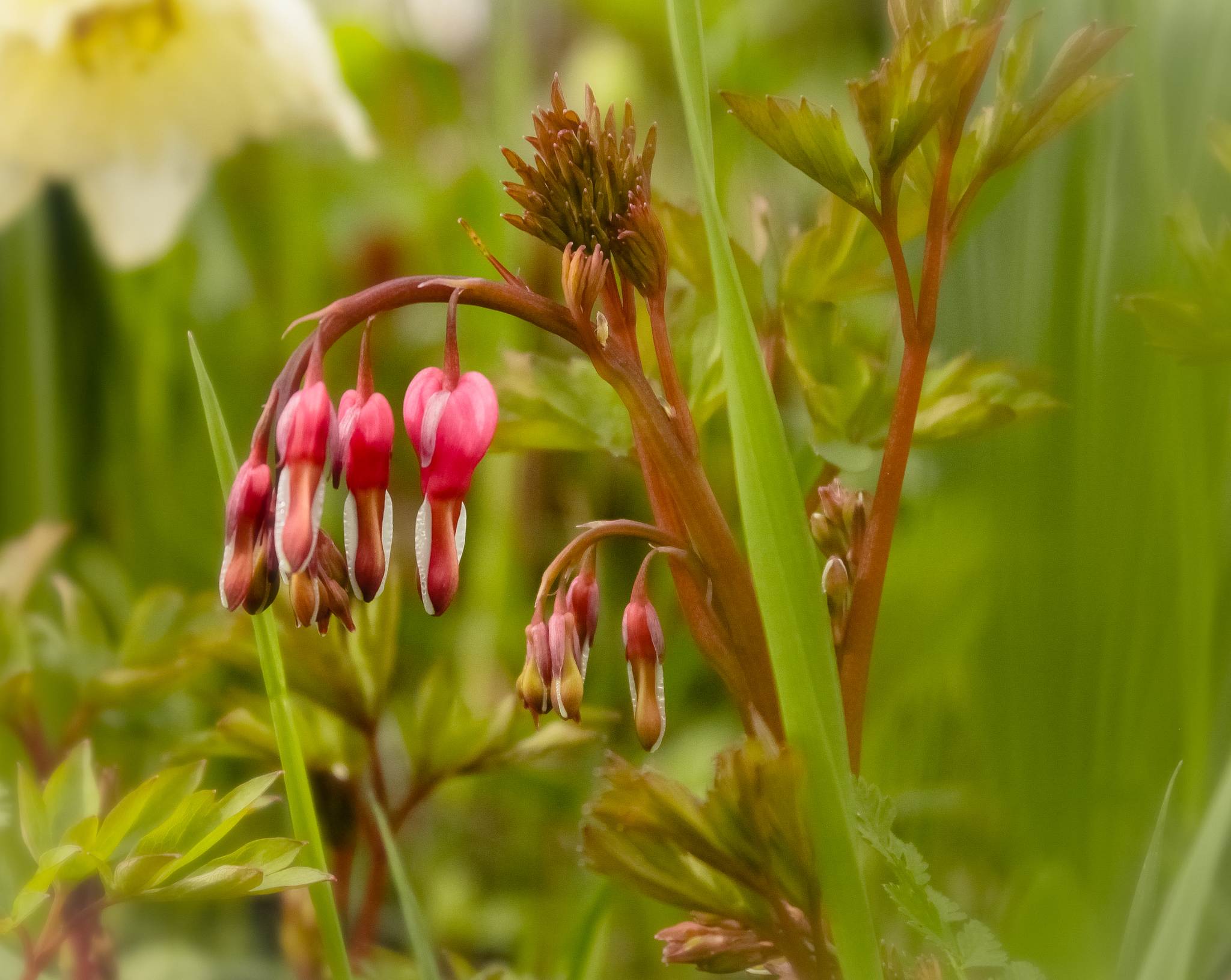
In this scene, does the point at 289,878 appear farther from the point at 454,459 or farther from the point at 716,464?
the point at 716,464

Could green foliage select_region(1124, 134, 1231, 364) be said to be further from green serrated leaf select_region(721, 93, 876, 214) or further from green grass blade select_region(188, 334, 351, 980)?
green grass blade select_region(188, 334, 351, 980)

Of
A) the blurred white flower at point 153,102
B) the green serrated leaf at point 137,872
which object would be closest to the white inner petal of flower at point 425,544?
the green serrated leaf at point 137,872

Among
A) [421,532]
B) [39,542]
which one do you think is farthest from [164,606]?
[421,532]

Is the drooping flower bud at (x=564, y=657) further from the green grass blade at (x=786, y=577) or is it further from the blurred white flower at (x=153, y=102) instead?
the blurred white flower at (x=153, y=102)

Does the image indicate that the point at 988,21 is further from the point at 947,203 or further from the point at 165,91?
the point at 165,91

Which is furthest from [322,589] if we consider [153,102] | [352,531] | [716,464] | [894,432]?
[153,102]

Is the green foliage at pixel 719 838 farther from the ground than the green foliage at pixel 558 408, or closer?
closer
